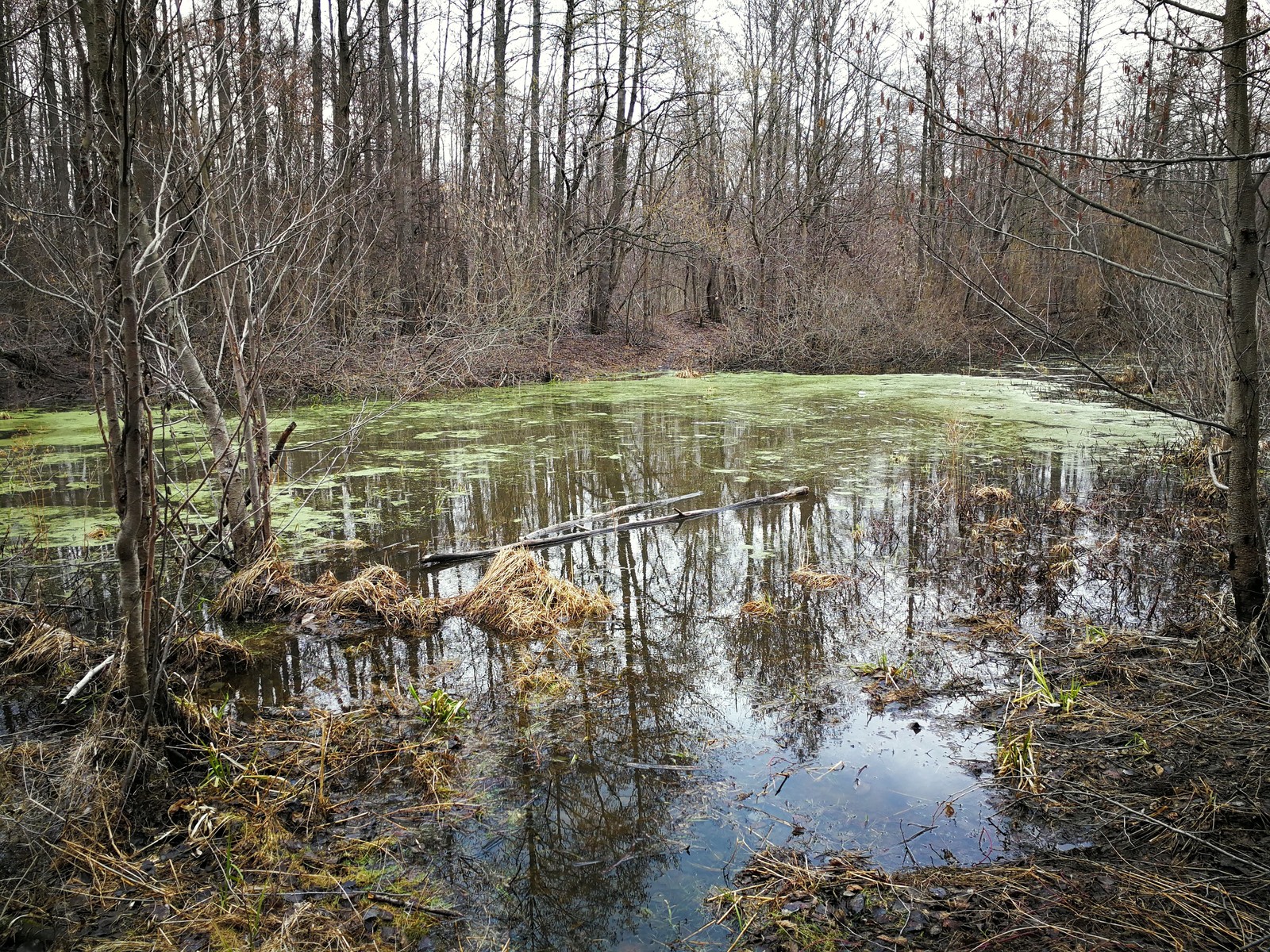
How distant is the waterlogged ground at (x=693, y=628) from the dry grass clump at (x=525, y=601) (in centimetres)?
15

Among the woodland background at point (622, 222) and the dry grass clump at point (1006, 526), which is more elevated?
the woodland background at point (622, 222)

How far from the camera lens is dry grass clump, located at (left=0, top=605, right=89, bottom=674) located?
13.8 ft

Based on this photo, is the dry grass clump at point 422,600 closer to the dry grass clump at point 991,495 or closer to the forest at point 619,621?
the forest at point 619,621

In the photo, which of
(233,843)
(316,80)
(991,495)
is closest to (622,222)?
(316,80)

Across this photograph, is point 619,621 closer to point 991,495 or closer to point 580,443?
point 991,495

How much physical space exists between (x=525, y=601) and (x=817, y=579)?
6.60 feet

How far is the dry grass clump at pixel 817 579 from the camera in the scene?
5.57 m

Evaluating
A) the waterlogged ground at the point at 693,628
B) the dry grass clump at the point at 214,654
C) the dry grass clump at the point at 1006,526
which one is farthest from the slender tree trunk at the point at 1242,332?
the dry grass clump at the point at 214,654

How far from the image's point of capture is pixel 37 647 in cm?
422

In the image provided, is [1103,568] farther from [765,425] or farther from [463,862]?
[765,425]

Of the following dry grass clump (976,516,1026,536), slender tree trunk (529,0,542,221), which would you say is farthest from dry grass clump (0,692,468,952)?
slender tree trunk (529,0,542,221)

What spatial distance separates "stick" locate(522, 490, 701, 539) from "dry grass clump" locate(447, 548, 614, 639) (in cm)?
99

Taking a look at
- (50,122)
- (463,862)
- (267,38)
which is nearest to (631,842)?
(463,862)

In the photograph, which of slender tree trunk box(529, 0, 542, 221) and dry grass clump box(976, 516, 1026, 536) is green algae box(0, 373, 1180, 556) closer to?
dry grass clump box(976, 516, 1026, 536)
